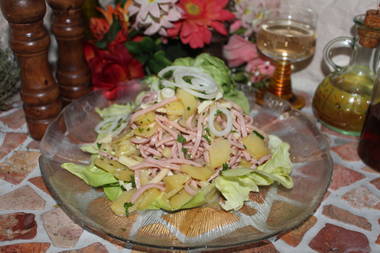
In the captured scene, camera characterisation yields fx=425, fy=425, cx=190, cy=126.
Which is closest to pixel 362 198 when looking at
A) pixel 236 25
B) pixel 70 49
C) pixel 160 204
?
pixel 160 204

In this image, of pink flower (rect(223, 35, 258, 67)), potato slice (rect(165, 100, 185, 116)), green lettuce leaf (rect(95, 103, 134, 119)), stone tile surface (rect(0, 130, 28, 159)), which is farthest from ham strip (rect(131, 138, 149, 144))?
pink flower (rect(223, 35, 258, 67))

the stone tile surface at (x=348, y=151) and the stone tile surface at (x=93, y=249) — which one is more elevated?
the stone tile surface at (x=93, y=249)

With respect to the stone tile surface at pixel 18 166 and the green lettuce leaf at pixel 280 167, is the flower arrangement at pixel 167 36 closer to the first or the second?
the stone tile surface at pixel 18 166

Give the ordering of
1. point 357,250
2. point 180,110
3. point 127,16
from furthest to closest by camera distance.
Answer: point 127,16 < point 180,110 < point 357,250

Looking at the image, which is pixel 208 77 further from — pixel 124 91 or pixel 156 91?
pixel 124 91

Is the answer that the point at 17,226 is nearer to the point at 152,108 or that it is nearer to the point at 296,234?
the point at 152,108

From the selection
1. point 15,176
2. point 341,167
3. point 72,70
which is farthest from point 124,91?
point 341,167

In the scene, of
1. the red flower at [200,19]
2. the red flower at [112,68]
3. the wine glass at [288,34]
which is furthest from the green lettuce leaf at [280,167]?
the red flower at [112,68]
